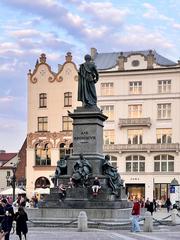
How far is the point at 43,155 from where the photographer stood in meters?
80.1

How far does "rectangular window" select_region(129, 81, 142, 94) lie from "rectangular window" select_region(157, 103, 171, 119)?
3.03m

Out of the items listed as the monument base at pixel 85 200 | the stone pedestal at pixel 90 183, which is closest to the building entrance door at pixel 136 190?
the stone pedestal at pixel 90 183

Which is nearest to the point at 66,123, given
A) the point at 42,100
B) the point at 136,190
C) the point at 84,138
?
the point at 42,100

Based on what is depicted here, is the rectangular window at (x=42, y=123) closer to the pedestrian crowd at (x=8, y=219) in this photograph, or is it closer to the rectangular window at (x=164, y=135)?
the rectangular window at (x=164, y=135)

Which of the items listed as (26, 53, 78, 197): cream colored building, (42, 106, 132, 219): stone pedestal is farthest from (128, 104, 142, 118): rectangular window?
(42, 106, 132, 219): stone pedestal

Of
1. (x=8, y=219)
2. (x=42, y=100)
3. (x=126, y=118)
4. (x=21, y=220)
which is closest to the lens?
(x=8, y=219)

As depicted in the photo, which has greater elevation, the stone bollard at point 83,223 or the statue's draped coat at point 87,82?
the statue's draped coat at point 87,82

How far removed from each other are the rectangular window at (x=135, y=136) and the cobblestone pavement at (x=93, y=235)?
4736 cm

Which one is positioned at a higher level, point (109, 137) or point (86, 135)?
point (109, 137)

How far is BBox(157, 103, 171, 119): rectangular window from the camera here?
76.0m

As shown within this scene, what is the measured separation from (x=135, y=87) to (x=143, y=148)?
749 cm

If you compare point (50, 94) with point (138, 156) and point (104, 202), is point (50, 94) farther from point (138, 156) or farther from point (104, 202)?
point (104, 202)

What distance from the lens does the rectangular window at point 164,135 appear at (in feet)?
248

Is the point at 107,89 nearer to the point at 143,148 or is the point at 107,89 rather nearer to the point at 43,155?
the point at 143,148
